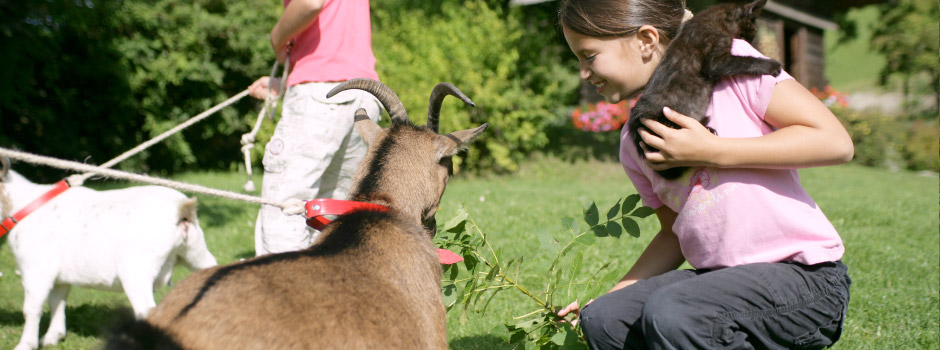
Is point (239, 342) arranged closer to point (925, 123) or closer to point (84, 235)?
point (84, 235)

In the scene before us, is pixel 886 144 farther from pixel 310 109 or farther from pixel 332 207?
pixel 332 207

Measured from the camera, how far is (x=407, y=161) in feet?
10.6

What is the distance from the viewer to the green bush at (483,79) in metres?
13.8

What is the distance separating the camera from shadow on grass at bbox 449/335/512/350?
4344 millimetres

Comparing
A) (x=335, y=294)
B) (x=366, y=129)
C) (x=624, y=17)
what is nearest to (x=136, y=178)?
(x=335, y=294)

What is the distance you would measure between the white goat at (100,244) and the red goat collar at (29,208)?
1.4 inches

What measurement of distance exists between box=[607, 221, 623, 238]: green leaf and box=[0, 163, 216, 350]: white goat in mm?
2717

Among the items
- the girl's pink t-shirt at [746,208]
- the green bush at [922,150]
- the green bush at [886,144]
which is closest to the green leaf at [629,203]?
the girl's pink t-shirt at [746,208]

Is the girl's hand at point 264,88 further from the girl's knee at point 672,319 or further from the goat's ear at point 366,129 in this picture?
the girl's knee at point 672,319

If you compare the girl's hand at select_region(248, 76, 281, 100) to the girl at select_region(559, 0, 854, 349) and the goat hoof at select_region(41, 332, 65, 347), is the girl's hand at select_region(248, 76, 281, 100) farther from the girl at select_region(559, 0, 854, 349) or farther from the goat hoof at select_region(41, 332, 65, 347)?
the girl at select_region(559, 0, 854, 349)

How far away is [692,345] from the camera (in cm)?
253

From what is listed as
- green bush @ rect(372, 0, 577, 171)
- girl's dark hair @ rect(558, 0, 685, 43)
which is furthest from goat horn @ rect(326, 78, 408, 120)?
green bush @ rect(372, 0, 577, 171)

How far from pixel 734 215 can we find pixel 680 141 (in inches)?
14.2

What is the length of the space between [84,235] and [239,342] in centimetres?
296
